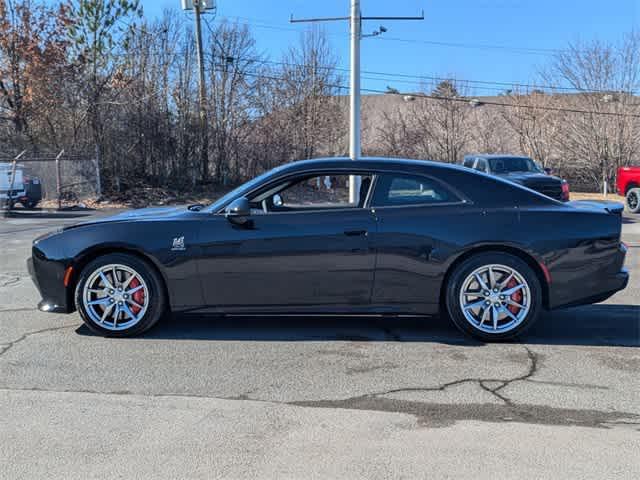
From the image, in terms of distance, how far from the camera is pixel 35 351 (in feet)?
16.7

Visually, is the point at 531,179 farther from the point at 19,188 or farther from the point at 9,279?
the point at 19,188

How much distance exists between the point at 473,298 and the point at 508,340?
1.57 feet

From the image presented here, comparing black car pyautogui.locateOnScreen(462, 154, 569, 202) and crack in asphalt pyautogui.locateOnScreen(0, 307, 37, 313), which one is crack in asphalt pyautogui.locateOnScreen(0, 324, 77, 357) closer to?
crack in asphalt pyautogui.locateOnScreen(0, 307, 37, 313)

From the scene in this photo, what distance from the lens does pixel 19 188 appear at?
18.6 m

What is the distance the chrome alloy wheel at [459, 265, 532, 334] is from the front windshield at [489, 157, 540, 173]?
12.1 metres

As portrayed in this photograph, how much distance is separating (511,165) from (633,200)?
372 centimetres

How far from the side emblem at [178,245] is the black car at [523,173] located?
11595 mm

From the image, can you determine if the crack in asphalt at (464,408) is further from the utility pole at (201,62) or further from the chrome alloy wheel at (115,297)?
the utility pole at (201,62)

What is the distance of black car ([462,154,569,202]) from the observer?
1551cm

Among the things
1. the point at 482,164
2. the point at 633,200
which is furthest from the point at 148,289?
the point at 633,200

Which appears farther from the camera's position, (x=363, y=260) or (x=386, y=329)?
(x=386, y=329)

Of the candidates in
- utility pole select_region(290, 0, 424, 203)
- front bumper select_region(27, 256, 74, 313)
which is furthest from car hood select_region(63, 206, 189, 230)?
utility pole select_region(290, 0, 424, 203)

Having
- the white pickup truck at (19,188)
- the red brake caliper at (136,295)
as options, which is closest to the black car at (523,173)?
the red brake caliper at (136,295)

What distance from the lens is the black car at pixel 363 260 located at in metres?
5.23
